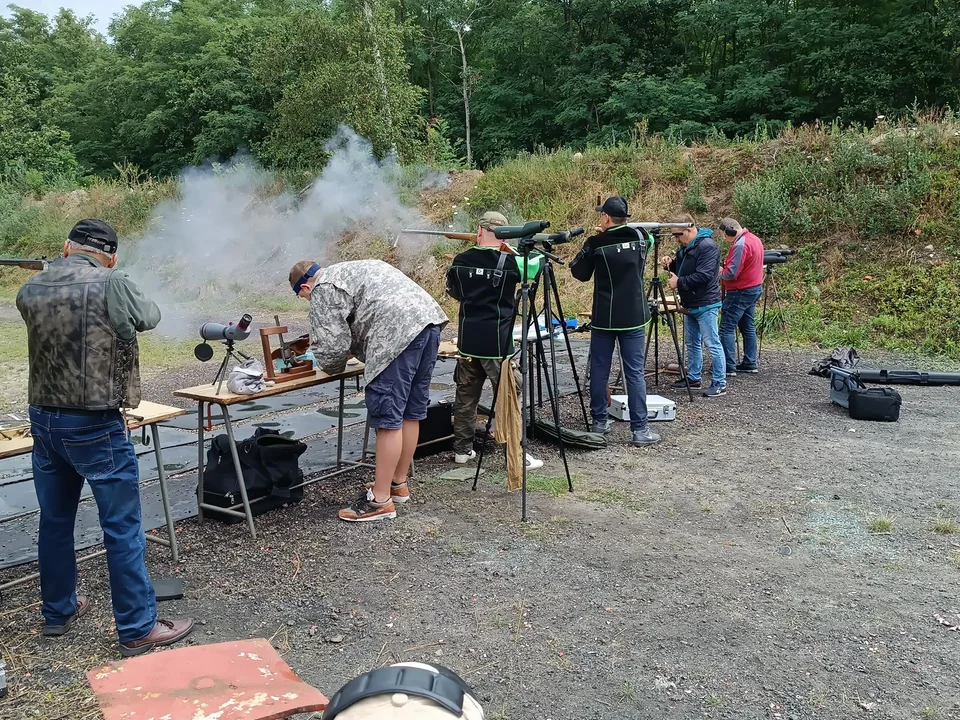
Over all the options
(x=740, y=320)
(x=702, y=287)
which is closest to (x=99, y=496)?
(x=702, y=287)

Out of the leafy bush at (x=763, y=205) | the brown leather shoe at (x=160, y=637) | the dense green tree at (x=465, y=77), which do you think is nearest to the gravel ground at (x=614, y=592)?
the brown leather shoe at (x=160, y=637)

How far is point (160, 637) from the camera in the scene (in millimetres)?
3053

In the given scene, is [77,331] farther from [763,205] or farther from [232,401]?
[763,205]

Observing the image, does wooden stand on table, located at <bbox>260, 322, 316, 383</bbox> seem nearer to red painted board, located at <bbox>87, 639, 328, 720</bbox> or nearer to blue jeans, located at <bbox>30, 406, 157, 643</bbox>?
blue jeans, located at <bbox>30, 406, 157, 643</bbox>

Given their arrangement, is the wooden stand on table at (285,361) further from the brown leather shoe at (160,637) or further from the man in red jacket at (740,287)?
the man in red jacket at (740,287)

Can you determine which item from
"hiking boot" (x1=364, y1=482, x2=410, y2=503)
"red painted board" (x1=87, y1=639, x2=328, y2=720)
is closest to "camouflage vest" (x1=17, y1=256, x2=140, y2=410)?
"red painted board" (x1=87, y1=639, x2=328, y2=720)

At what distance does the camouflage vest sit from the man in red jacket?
6078mm

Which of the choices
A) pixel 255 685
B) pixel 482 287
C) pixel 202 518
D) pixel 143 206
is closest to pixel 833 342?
pixel 482 287

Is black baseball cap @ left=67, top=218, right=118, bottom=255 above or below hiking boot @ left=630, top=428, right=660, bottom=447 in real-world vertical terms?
above

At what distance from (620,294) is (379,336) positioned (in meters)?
2.08

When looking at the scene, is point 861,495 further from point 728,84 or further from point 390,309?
point 728,84

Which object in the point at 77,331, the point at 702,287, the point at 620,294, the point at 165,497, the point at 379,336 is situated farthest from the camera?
the point at 702,287

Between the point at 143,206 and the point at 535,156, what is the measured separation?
10015 mm

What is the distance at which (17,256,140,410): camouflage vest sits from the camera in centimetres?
288
